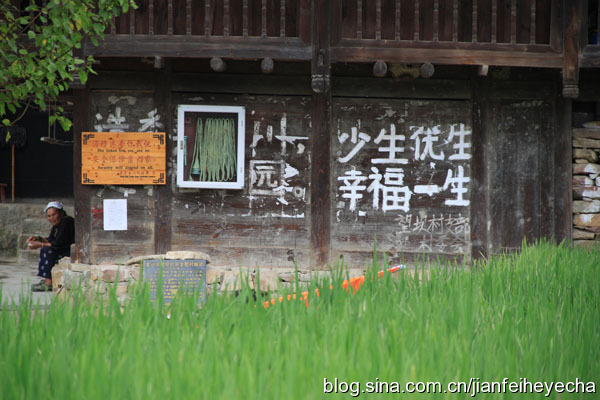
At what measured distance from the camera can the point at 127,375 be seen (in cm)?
223

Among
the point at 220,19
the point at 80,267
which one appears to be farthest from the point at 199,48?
the point at 80,267

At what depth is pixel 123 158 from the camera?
9070mm

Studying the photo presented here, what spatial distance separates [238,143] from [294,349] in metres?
6.89

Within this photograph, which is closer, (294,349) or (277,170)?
(294,349)

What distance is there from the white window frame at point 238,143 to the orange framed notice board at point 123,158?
20cm

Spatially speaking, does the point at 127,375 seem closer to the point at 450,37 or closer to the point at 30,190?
the point at 450,37

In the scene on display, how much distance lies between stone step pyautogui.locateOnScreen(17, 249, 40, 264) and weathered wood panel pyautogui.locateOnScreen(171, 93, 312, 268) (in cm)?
716

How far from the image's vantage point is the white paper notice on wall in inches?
358

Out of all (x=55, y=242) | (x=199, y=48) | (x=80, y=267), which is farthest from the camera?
(x=55, y=242)

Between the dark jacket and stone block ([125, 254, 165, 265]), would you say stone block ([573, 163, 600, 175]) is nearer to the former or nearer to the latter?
stone block ([125, 254, 165, 265])

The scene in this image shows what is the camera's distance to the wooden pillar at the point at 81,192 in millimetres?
9078

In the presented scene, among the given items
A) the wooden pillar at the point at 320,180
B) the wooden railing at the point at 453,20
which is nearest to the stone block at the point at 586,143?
the wooden railing at the point at 453,20

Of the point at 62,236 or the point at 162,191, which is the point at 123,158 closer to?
the point at 162,191

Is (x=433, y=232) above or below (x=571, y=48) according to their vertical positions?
below
